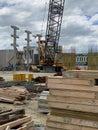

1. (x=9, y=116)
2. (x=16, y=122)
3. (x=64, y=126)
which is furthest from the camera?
(x=9, y=116)

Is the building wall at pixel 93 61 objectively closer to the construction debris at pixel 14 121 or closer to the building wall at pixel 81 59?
the building wall at pixel 81 59

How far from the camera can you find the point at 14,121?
798cm

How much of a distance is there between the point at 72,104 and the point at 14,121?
→ 164 centimetres

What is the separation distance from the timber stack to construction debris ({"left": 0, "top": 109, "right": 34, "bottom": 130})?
2.61 ft

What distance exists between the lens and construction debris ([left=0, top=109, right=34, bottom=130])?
768cm

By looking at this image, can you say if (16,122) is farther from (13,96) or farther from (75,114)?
(13,96)

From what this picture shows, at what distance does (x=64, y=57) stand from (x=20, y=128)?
5210 centimetres

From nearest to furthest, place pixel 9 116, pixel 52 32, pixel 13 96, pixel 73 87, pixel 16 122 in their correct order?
pixel 73 87 < pixel 16 122 < pixel 9 116 < pixel 13 96 < pixel 52 32

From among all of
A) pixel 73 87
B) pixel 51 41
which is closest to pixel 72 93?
pixel 73 87

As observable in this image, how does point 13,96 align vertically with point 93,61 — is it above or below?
below

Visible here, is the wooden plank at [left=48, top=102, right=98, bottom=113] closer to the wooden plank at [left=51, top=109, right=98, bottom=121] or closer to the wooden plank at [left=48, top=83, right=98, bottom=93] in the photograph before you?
the wooden plank at [left=51, top=109, right=98, bottom=121]

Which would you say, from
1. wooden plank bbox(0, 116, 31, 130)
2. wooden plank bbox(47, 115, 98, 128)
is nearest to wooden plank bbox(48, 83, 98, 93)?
wooden plank bbox(47, 115, 98, 128)

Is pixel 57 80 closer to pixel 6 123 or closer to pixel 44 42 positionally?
pixel 6 123

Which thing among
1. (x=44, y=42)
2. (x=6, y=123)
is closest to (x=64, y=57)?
(x=44, y=42)
